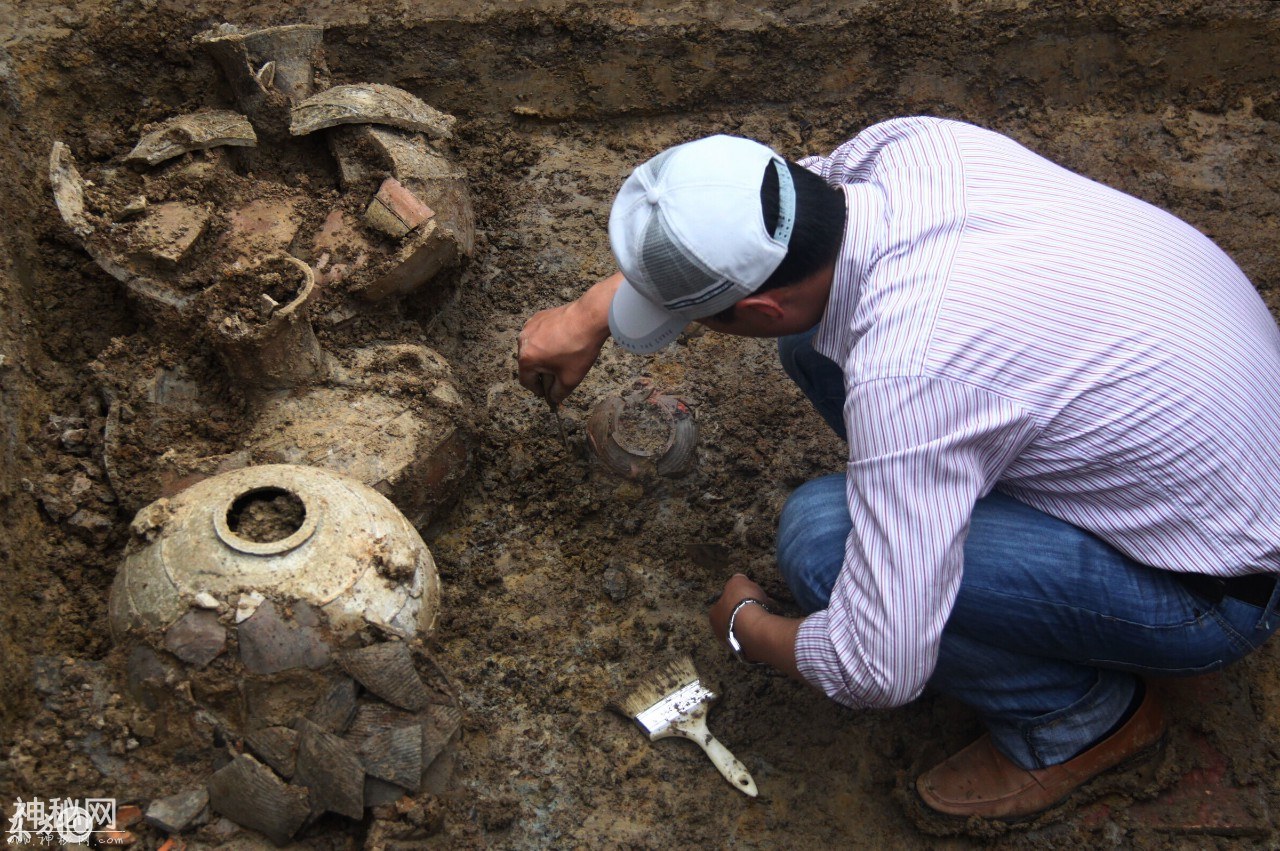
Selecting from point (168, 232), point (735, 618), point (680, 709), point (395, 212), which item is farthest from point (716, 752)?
point (168, 232)

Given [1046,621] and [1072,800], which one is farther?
[1072,800]

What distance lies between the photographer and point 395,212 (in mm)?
2992

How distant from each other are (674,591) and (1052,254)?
4.70ft

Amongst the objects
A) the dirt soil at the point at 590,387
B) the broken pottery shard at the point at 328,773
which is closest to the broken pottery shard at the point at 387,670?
the broken pottery shard at the point at 328,773

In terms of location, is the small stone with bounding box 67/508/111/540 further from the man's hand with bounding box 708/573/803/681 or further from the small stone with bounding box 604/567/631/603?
the man's hand with bounding box 708/573/803/681

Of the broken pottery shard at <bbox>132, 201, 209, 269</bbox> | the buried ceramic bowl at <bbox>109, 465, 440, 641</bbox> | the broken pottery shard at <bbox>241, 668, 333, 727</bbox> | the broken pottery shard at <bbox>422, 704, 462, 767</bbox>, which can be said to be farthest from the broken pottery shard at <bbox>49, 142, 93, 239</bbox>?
the broken pottery shard at <bbox>422, 704, 462, 767</bbox>

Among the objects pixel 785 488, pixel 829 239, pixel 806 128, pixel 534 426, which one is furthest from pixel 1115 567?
pixel 806 128

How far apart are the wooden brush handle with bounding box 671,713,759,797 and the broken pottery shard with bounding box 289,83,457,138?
7.08 feet

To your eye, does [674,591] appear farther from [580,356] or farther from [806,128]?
[806,128]

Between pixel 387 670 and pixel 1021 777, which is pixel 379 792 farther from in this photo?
pixel 1021 777

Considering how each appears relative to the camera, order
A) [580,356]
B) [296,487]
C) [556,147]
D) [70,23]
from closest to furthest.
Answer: [296,487] → [580,356] → [70,23] → [556,147]

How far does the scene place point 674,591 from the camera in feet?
9.25

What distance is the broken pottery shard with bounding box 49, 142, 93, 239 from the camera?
2781 mm

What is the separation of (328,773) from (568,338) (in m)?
1.18
